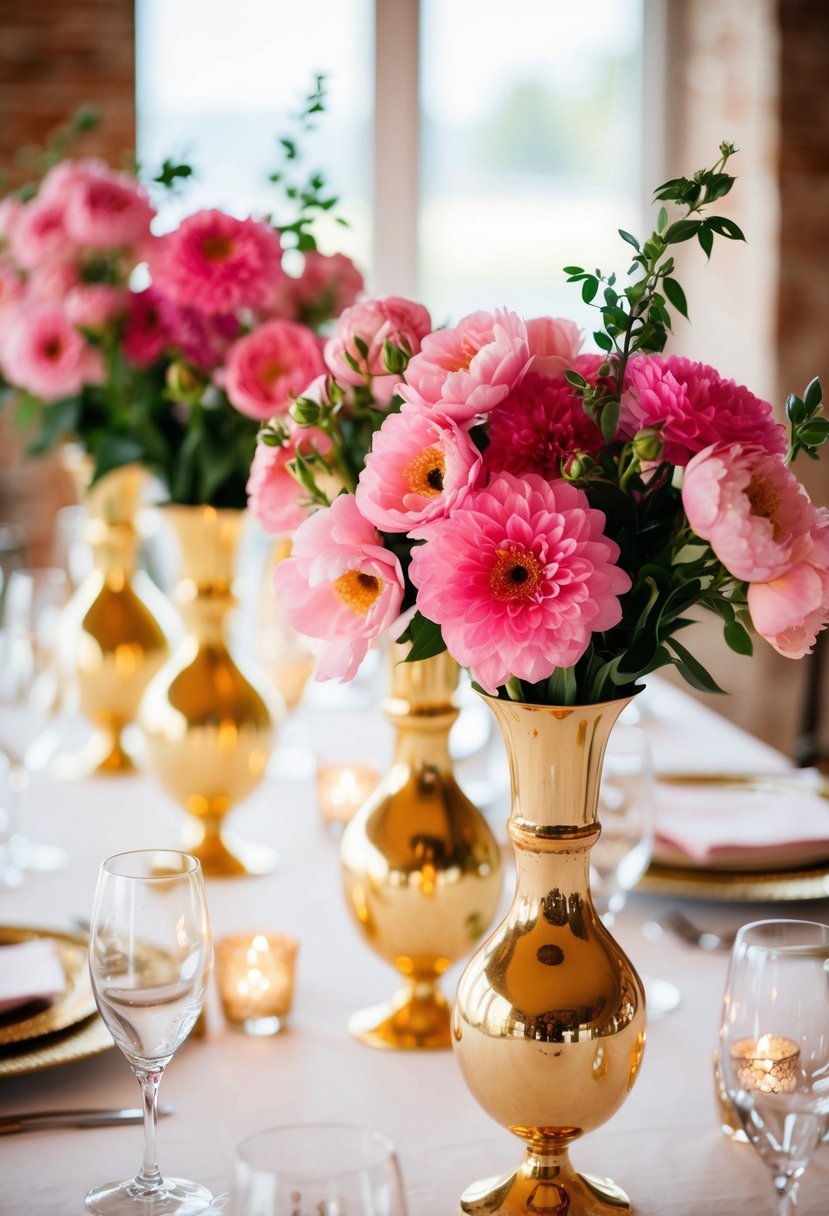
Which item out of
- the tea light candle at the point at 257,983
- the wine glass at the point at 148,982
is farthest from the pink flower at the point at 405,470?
the tea light candle at the point at 257,983

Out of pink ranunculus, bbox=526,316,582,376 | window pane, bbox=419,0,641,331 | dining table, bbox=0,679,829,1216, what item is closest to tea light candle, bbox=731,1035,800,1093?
→ dining table, bbox=0,679,829,1216

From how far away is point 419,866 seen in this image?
Answer: 107cm

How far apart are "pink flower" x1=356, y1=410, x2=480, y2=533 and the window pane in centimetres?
357

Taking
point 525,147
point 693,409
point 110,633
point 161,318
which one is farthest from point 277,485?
point 525,147

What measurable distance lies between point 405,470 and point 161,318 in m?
0.86

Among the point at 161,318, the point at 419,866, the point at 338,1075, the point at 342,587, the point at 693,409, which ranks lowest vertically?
the point at 338,1075

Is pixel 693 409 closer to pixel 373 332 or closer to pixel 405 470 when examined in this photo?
pixel 405 470

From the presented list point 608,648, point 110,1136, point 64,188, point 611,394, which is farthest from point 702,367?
point 64,188

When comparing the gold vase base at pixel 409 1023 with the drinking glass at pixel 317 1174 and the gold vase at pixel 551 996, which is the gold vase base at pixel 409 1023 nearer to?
the gold vase at pixel 551 996

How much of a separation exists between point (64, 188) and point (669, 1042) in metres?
1.17

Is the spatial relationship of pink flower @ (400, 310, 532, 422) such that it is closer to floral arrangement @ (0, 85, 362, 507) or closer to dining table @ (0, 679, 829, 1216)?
dining table @ (0, 679, 829, 1216)

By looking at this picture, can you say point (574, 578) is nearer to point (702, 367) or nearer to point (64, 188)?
point (702, 367)

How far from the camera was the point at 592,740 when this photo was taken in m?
0.82

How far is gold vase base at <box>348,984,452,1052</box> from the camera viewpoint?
1071 millimetres
